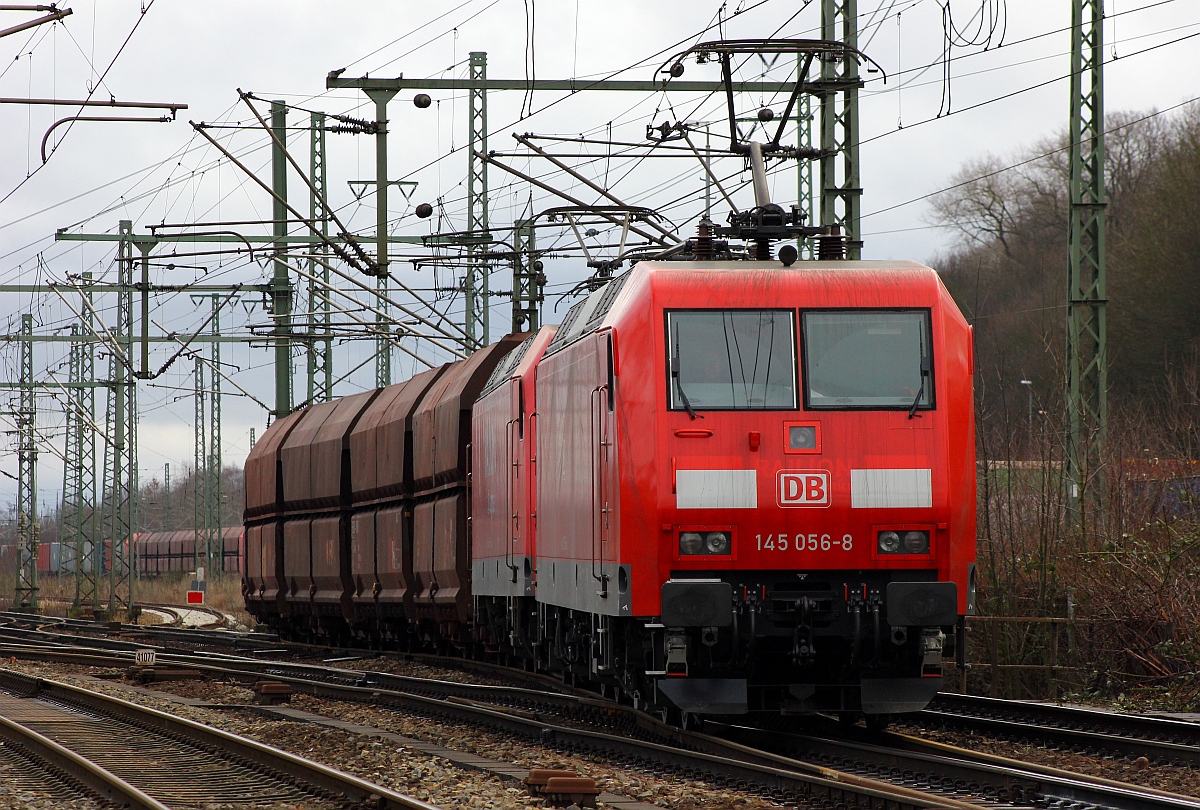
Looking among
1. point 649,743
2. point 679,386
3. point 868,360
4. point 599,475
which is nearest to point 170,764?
point 649,743

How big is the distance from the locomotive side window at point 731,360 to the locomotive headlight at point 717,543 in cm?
87

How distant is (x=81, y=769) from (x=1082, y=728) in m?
7.29

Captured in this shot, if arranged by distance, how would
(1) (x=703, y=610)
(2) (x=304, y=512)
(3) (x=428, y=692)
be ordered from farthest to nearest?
(2) (x=304, y=512), (3) (x=428, y=692), (1) (x=703, y=610)

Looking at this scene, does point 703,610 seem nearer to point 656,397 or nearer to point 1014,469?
point 656,397

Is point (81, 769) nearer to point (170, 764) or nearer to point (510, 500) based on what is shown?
point (170, 764)

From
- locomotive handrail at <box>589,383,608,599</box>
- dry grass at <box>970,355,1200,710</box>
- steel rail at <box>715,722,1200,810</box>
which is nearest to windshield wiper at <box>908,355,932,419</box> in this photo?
locomotive handrail at <box>589,383,608,599</box>

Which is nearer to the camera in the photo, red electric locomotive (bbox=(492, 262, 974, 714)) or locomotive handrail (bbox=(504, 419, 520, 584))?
red electric locomotive (bbox=(492, 262, 974, 714))

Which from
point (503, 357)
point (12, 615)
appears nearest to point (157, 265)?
point (503, 357)

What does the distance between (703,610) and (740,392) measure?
1.55 metres

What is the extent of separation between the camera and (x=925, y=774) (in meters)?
9.91

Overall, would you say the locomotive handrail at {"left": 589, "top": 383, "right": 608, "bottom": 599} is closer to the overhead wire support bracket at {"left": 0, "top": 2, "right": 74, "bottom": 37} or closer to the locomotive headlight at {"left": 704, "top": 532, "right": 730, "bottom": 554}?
the locomotive headlight at {"left": 704, "top": 532, "right": 730, "bottom": 554}

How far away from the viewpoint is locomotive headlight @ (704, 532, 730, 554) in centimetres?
1095

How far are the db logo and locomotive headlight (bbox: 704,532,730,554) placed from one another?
1.48ft

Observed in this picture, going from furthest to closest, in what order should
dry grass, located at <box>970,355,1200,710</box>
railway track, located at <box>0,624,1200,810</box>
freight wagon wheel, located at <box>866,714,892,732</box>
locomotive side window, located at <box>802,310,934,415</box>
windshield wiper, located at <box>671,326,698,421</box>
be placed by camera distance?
dry grass, located at <box>970,355,1200,710</box>
freight wagon wheel, located at <box>866,714,892,732</box>
locomotive side window, located at <box>802,310,934,415</box>
windshield wiper, located at <box>671,326,698,421</box>
railway track, located at <box>0,624,1200,810</box>
